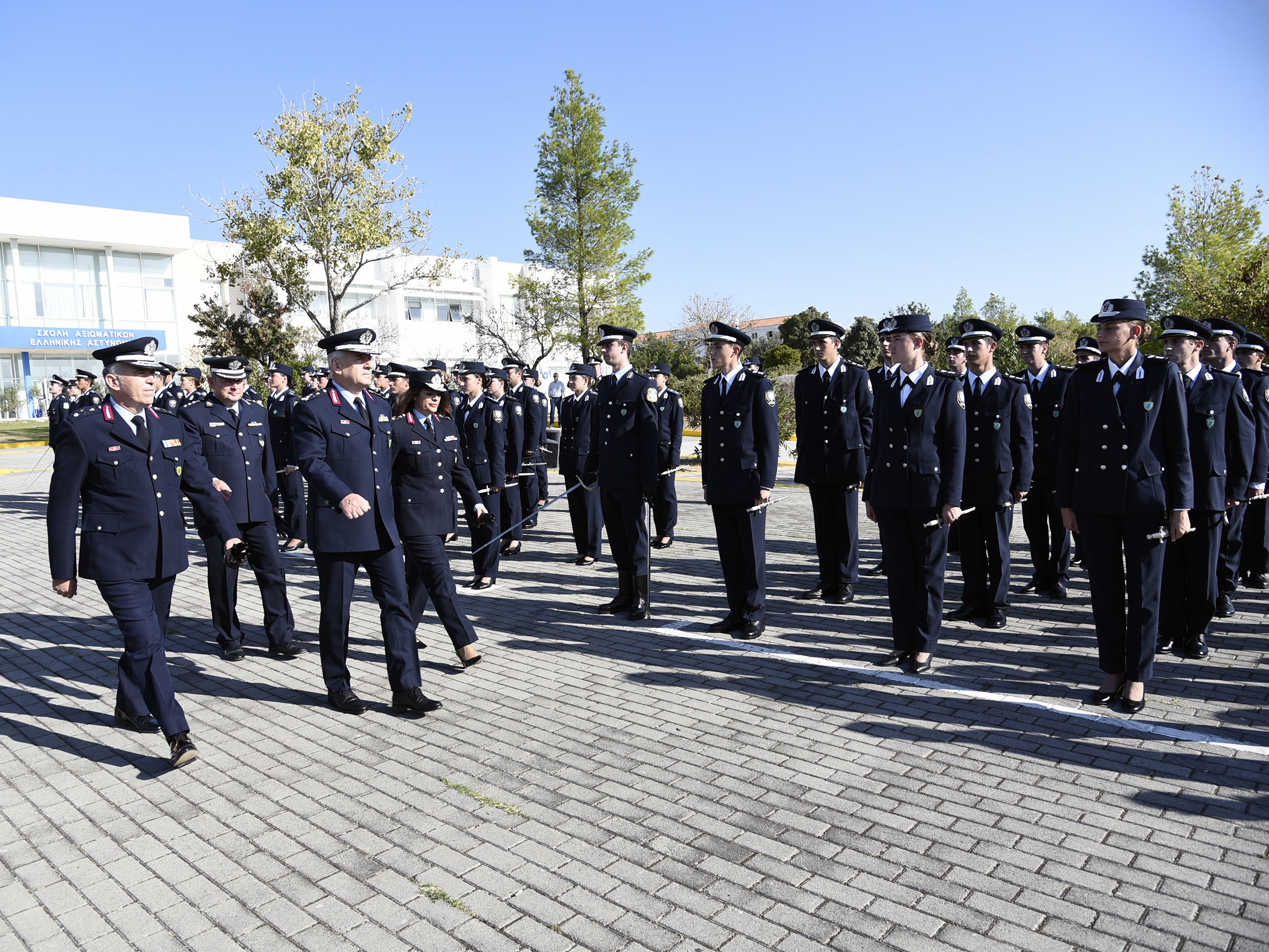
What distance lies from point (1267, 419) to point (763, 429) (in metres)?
4.17

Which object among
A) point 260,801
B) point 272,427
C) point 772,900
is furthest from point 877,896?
point 272,427

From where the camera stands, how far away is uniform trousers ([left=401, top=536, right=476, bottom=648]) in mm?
5738

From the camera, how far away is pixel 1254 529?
25.7ft

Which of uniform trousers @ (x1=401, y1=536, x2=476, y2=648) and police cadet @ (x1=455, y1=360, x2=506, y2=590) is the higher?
police cadet @ (x1=455, y1=360, x2=506, y2=590)

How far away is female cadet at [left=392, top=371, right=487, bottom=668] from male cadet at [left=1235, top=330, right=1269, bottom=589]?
6670mm

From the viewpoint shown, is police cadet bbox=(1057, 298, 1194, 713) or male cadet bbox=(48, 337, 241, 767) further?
police cadet bbox=(1057, 298, 1194, 713)

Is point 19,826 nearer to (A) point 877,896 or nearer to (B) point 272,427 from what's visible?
(A) point 877,896

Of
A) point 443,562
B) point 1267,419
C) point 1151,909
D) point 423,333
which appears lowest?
point 1151,909

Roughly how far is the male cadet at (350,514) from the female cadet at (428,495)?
1.53 feet

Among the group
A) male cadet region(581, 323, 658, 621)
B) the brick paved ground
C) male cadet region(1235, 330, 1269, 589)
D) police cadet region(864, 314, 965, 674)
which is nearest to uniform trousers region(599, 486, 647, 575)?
male cadet region(581, 323, 658, 621)

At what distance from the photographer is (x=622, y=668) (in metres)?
5.96

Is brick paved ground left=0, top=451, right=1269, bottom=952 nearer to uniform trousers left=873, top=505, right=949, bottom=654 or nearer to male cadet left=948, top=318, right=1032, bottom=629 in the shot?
uniform trousers left=873, top=505, right=949, bottom=654

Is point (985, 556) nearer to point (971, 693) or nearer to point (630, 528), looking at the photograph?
point (971, 693)

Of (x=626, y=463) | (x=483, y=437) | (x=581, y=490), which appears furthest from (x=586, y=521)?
(x=626, y=463)
